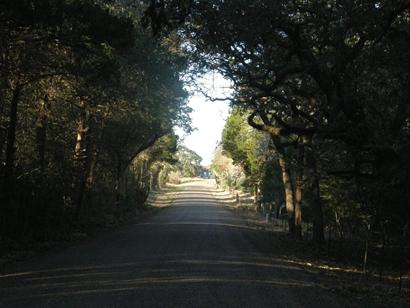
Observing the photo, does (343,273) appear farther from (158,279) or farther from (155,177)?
(155,177)

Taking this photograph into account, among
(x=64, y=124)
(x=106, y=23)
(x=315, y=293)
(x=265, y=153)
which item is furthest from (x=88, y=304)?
(x=265, y=153)

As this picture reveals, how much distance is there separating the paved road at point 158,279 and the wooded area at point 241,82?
3289 millimetres

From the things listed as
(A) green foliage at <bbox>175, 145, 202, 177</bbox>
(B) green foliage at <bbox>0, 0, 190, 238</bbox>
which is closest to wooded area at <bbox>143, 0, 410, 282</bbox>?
(B) green foliage at <bbox>0, 0, 190, 238</bbox>

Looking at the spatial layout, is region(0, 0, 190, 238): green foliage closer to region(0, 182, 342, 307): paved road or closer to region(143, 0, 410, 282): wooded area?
region(143, 0, 410, 282): wooded area

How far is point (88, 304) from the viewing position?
927cm

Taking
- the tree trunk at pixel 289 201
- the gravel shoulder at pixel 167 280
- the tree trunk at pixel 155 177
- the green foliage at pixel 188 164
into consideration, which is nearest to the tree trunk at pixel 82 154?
the gravel shoulder at pixel 167 280

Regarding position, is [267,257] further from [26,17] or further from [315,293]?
[26,17]

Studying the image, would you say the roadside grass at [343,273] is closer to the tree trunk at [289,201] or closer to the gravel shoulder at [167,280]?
the gravel shoulder at [167,280]

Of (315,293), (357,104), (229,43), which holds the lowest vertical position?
(315,293)

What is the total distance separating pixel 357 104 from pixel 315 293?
15.9 feet

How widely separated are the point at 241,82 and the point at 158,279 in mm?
8438

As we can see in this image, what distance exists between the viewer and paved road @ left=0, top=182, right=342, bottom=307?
984cm

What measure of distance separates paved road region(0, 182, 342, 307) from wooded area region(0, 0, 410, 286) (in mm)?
3289

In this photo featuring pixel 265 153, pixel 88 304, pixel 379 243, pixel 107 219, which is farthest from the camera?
pixel 265 153
